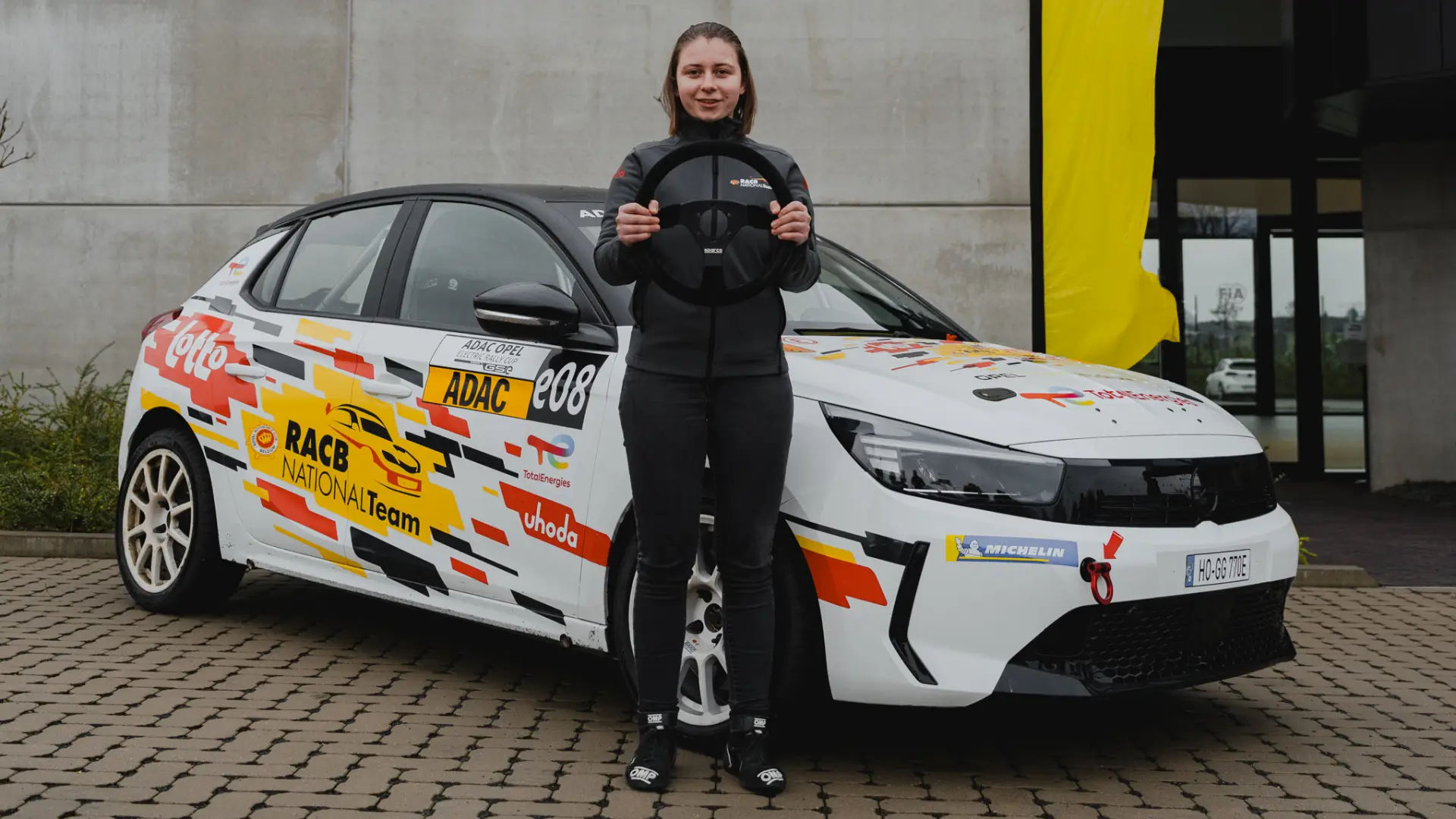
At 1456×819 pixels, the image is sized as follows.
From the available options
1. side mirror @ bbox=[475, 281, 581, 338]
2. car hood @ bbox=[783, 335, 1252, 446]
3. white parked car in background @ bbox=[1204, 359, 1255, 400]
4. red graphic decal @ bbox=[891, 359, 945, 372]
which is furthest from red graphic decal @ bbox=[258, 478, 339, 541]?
Answer: white parked car in background @ bbox=[1204, 359, 1255, 400]

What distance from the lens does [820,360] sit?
417cm

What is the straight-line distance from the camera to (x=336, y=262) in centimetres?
564

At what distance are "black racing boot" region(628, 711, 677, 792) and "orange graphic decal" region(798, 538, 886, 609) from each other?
21.5 inches

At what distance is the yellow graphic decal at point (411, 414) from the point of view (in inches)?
190

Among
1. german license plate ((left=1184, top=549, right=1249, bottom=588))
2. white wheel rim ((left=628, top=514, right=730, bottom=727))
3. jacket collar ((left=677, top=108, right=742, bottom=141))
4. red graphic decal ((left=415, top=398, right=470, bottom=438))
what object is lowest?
white wheel rim ((left=628, top=514, right=730, bottom=727))

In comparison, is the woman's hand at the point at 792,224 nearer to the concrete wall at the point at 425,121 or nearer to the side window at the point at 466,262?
the side window at the point at 466,262

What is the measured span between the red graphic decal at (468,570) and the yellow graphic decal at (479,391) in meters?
0.50

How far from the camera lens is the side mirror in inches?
168

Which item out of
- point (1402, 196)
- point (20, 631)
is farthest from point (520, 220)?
point (1402, 196)

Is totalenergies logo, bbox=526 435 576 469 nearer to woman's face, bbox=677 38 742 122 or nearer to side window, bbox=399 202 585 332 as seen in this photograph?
side window, bbox=399 202 585 332

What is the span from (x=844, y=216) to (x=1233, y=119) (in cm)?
546

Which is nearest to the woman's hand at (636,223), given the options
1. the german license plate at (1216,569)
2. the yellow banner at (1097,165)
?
the german license plate at (1216,569)

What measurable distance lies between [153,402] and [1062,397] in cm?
387

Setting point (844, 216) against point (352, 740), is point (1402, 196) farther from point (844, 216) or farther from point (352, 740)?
point (352, 740)
